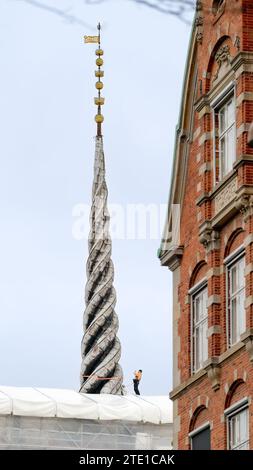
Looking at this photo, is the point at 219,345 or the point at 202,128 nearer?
the point at 219,345

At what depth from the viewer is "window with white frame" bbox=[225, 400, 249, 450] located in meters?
40.4

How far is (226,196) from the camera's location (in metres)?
42.9

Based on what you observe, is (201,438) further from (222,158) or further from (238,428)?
(222,158)

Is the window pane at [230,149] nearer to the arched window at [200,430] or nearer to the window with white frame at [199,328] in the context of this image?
the window with white frame at [199,328]

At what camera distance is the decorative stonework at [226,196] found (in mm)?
42438

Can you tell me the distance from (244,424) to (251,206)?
469cm

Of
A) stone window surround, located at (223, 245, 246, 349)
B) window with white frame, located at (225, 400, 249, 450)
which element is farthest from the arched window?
stone window surround, located at (223, 245, 246, 349)

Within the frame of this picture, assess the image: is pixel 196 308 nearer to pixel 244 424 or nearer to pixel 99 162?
pixel 244 424

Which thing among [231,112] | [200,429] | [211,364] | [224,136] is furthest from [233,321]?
[231,112]

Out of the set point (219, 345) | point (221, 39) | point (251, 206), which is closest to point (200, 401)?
point (219, 345)

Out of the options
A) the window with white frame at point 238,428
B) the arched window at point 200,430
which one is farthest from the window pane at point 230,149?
the window with white frame at point 238,428
